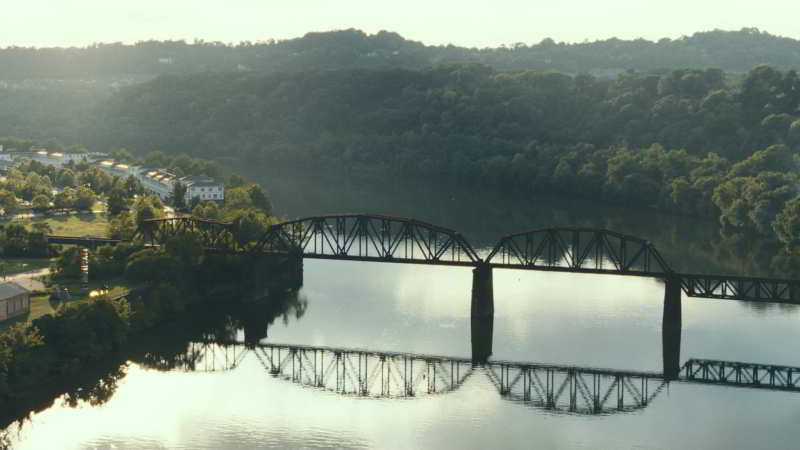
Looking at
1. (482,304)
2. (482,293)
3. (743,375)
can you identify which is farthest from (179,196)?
(743,375)

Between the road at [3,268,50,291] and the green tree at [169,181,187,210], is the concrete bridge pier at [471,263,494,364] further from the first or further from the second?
the green tree at [169,181,187,210]

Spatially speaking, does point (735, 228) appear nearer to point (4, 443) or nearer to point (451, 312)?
point (451, 312)

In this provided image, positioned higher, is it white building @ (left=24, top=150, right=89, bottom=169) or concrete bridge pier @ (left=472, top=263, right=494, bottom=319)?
white building @ (left=24, top=150, right=89, bottom=169)

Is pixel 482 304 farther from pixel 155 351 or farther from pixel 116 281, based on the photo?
pixel 116 281

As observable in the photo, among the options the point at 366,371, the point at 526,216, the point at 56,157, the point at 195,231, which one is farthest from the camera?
the point at 56,157

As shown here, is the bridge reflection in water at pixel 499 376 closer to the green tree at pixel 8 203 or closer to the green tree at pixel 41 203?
the green tree at pixel 8 203

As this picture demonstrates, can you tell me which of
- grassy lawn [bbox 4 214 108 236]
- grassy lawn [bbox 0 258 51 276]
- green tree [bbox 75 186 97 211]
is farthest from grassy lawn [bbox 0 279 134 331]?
green tree [bbox 75 186 97 211]
